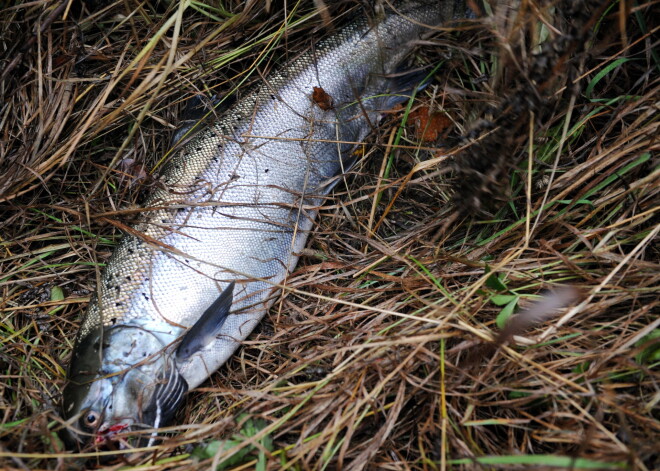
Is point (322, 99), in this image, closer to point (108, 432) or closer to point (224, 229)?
point (224, 229)

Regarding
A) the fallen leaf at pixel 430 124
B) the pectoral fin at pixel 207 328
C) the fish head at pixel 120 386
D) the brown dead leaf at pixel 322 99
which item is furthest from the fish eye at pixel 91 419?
the fallen leaf at pixel 430 124

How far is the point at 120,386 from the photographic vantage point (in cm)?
206

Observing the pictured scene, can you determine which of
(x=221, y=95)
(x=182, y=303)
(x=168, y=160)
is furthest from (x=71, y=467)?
(x=221, y=95)

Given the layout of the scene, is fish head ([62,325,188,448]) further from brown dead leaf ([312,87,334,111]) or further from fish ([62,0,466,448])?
brown dead leaf ([312,87,334,111])

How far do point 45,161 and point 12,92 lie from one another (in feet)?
1.42

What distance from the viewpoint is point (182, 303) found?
2.20 meters

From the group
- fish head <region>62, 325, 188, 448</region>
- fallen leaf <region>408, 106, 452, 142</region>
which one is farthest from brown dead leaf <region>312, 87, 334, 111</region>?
fish head <region>62, 325, 188, 448</region>

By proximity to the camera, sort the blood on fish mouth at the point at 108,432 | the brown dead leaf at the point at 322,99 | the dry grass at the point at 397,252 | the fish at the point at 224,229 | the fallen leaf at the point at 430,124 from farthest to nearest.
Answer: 1. the fallen leaf at the point at 430,124
2. the brown dead leaf at the point at 322,99
3. the fish at the point at 224,229
4. the blood on fish mouth at the point at 108,432
5. the dry grass at the point at 397,252

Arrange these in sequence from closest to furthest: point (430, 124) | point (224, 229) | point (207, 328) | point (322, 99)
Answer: point (207, 328), point (224, 229), point (322, 99), point (430, 124)

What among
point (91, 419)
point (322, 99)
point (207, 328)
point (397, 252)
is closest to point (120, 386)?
point (91, 419)

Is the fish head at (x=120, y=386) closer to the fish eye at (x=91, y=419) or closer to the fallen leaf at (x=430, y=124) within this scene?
the fish eye at (x=91, y=419)

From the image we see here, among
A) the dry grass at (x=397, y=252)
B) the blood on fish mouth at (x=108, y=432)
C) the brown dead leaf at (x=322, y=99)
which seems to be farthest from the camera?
the brown dead leaf at (x=322, y=99)

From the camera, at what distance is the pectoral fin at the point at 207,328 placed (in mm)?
2148

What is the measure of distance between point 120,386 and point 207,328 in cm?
43
